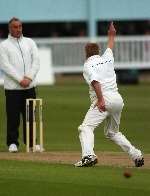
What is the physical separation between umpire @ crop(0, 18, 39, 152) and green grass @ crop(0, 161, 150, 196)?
3128mm

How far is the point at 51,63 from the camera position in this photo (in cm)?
3966

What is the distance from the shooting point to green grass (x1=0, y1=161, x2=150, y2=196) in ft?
45.1

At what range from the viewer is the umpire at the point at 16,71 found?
1961 centimetres

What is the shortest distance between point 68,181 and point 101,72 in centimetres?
239

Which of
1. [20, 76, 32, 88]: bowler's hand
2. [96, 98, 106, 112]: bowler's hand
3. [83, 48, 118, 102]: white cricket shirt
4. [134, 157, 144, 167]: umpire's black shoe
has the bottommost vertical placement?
[134, 157, 144, 167]: umpire's black shoe

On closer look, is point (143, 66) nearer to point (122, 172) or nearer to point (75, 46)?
point (75, 46)

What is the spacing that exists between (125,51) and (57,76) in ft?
11.5

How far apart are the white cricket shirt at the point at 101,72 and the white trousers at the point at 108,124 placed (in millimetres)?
128

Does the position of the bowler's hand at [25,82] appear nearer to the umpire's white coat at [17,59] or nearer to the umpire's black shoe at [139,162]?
the umpire's white coat at [17,59]

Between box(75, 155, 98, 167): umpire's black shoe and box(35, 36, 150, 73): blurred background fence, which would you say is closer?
box(75, 155, 98, 167): umpire's black shoe

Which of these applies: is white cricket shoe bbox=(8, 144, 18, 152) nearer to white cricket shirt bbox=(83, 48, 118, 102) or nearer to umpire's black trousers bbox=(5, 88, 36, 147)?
umpire's black trousers bbox=(5, 88, 36, 147)


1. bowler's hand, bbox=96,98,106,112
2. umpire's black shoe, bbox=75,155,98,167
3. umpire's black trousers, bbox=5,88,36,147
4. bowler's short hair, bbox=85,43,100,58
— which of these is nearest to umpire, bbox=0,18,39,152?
umpire's black trousers, bbox=5,88,36,147

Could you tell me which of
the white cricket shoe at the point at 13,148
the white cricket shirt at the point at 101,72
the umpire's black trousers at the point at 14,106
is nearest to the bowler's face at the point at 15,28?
the umpire's black trousers at the point at 14,106

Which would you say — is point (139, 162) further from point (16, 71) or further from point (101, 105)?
point (16, 71)
